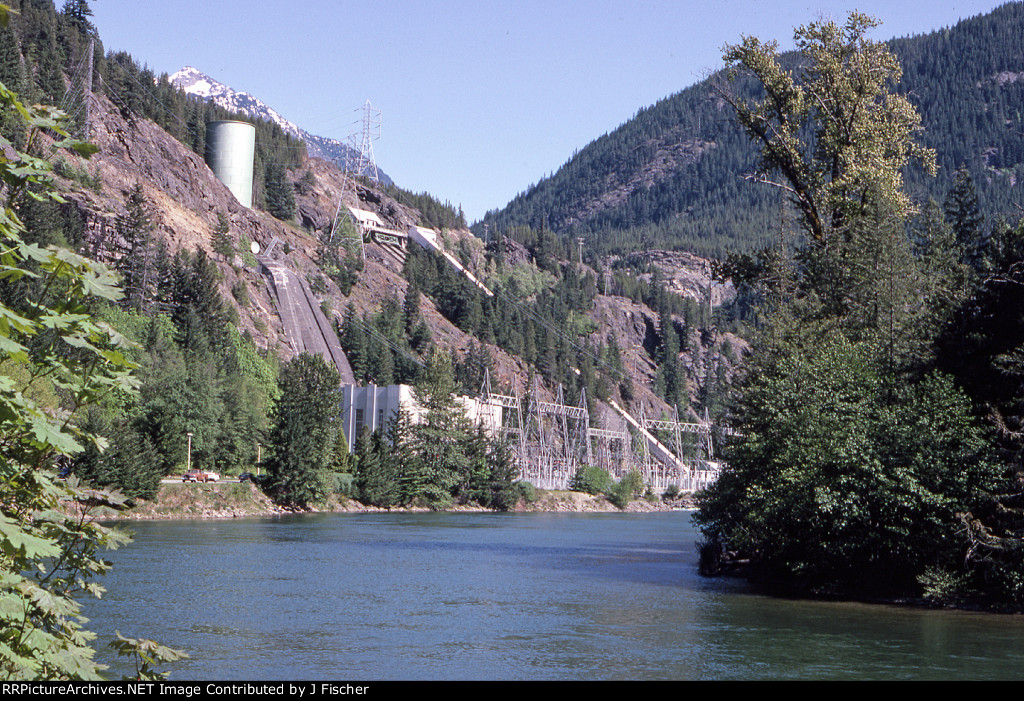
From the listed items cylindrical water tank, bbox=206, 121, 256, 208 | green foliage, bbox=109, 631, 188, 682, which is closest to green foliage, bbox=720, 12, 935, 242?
green foliage, bbox=109, 631, 188, 682

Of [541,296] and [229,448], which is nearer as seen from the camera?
[229,448]

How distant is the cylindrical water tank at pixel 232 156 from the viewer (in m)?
144

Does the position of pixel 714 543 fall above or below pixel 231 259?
below

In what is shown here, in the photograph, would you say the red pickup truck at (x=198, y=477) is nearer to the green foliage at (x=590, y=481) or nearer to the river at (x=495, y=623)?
the river at (x=495, y=623)

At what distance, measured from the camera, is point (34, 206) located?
71312 mm

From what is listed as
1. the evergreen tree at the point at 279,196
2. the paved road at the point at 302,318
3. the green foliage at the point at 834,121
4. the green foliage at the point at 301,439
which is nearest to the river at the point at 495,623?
the green foliage at the point at 834,121

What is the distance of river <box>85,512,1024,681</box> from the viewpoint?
19.5m

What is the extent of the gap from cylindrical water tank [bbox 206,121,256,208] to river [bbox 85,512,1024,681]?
352 feet

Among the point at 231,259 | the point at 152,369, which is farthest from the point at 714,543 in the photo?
the point at 231,259

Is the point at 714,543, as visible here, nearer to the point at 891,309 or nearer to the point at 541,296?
the point at 891,309

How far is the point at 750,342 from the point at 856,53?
1078cm

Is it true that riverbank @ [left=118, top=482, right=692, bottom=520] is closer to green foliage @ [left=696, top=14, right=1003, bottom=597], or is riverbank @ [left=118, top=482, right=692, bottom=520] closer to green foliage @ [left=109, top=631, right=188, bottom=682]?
green foliage @ [left=696, top=14, right=1003, bottom=597]

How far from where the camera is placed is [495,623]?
25516mm

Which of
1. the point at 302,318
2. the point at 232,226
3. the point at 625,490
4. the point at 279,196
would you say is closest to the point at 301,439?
the point at 625,490
